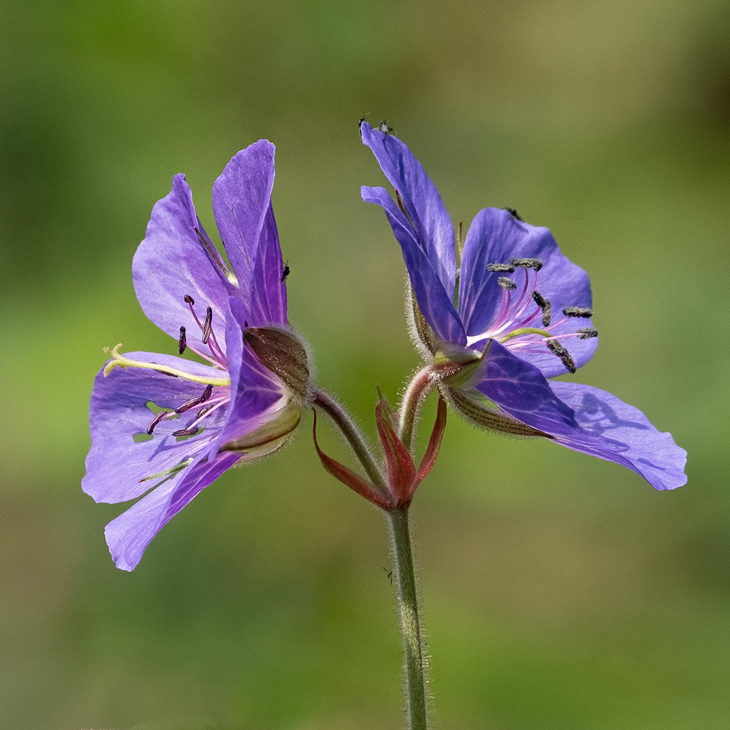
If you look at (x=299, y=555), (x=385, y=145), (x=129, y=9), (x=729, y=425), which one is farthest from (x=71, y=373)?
(x=385, y=145)

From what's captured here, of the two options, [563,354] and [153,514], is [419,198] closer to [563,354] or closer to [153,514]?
[563,354]

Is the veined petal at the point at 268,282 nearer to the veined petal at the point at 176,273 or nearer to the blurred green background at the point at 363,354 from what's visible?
the veined petal at the point at 176,273

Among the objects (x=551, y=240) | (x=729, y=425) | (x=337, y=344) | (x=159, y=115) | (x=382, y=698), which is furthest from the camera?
(x=159, y=115)

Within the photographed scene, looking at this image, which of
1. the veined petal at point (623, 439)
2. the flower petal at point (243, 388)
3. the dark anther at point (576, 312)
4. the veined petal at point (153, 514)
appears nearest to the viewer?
the flower petal at point (243, 388)

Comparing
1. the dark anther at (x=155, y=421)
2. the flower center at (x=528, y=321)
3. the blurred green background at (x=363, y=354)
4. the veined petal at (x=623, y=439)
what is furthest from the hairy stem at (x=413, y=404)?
the blurred green background at (x=363, y=354)

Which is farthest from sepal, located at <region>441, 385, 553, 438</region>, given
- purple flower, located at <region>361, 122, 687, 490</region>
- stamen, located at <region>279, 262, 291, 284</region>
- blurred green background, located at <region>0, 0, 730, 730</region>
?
blurred green background, located at <region>0, 0, 730, 730</region>

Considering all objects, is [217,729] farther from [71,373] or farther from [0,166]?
[0,166]
